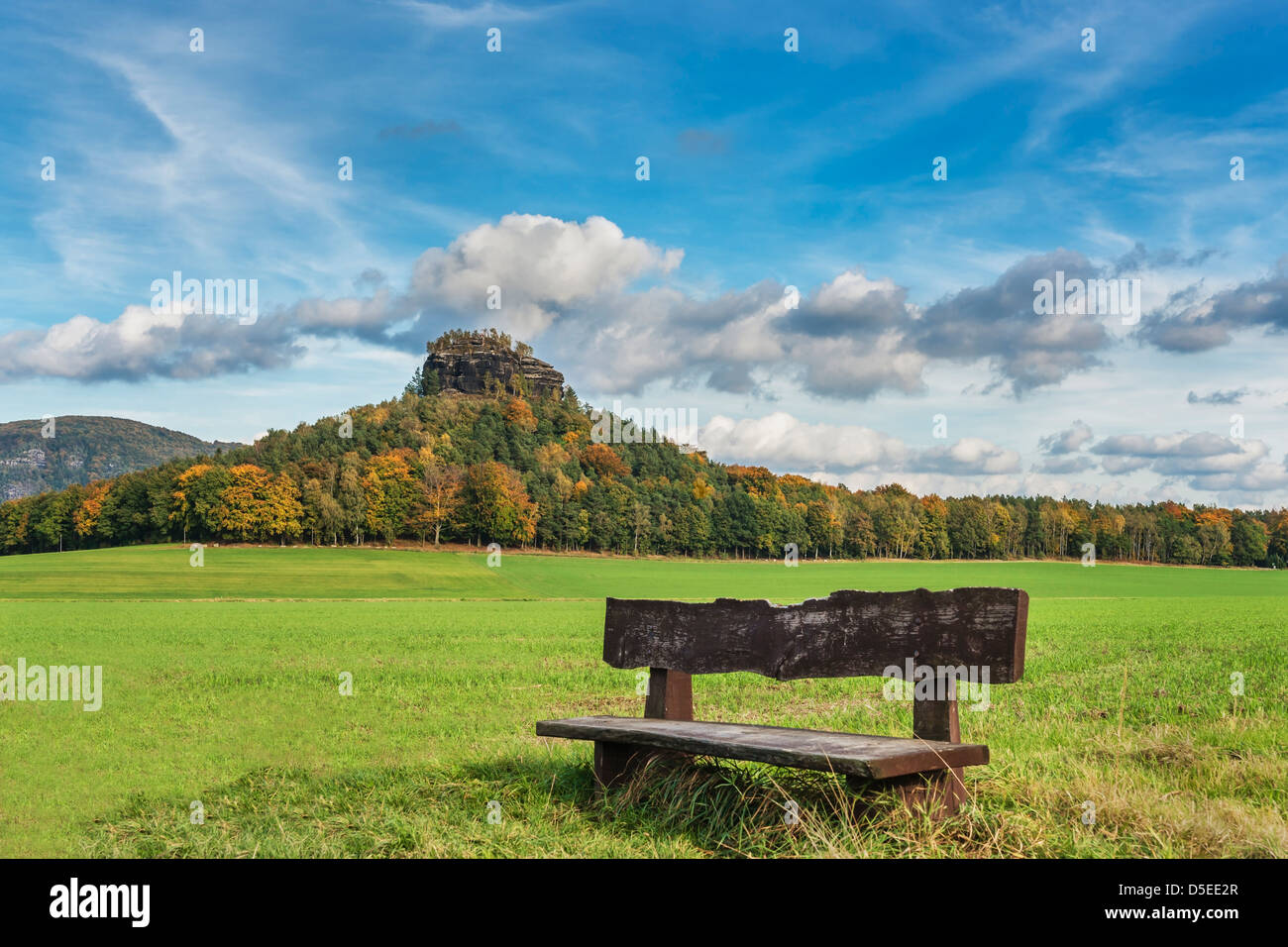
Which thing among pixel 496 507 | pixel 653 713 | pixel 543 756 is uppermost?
pixel 496 507

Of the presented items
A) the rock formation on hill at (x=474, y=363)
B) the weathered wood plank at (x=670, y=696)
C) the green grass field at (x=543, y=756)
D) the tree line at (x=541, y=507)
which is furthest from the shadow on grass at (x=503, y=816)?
the rock formation on hill at (x=474, y=363)

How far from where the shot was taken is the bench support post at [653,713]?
5809mm

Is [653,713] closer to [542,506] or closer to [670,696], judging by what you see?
[670,696]

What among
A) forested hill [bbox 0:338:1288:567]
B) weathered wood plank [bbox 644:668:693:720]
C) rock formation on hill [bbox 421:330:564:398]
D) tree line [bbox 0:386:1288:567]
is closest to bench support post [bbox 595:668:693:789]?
weathered wood plank [bbox 644:668:693:720]

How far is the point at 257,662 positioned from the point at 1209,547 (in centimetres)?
14030

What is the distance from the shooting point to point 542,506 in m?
102

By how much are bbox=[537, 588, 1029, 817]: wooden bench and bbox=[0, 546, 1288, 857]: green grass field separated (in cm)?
28

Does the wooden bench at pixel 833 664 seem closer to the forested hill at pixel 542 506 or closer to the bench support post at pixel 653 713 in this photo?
the bench support post at pixel 653 713

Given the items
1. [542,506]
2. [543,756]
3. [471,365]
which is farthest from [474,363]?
[543,756]

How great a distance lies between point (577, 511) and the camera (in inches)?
4048

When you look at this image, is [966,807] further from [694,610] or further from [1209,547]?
[1209,547]

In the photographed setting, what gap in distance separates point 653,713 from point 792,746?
1904 mm
